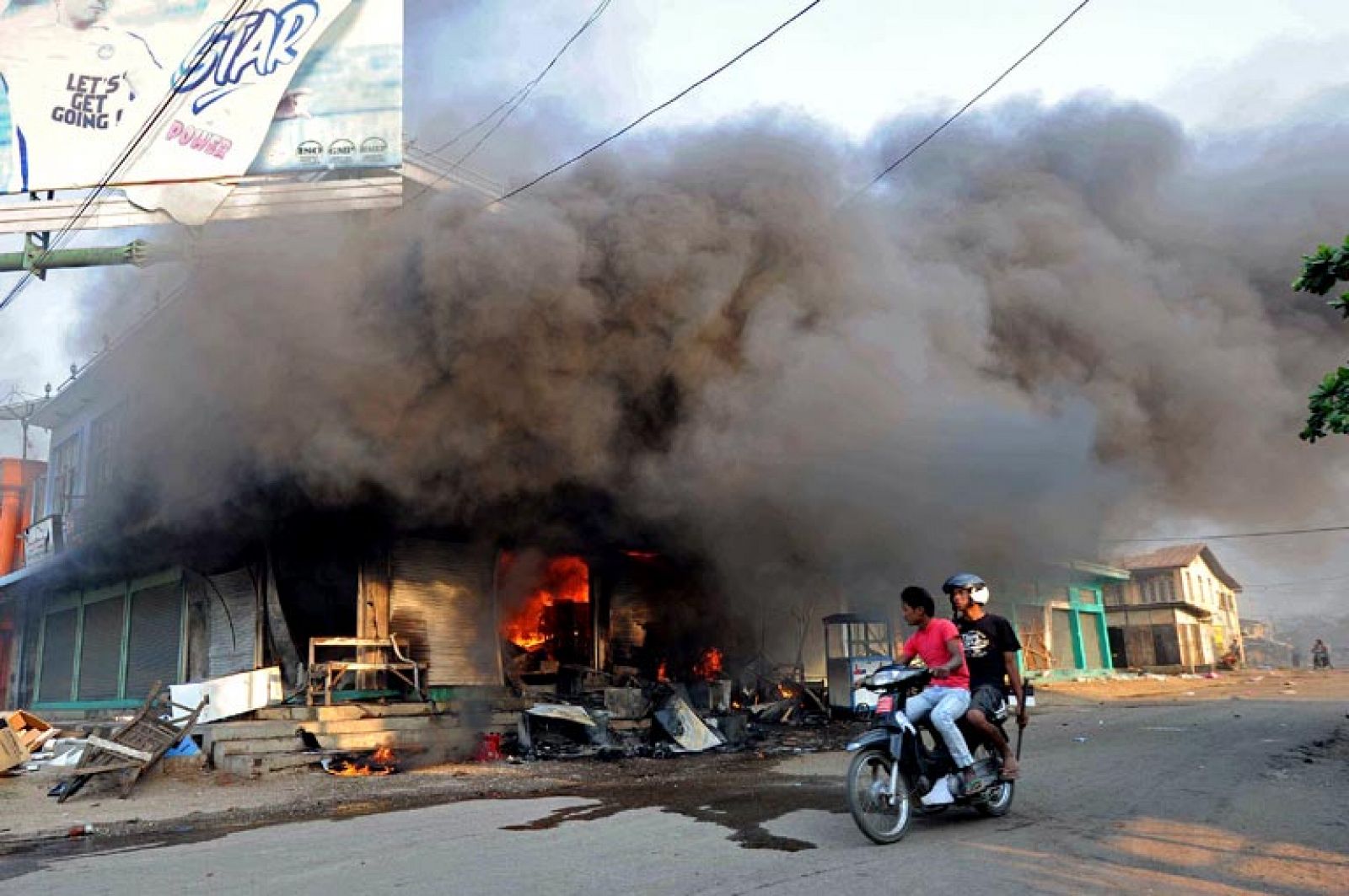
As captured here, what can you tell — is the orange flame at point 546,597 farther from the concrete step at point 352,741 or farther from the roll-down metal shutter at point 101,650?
the roll-down metal shutter at point 101,650

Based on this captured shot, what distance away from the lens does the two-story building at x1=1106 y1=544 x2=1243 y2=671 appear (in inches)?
1481

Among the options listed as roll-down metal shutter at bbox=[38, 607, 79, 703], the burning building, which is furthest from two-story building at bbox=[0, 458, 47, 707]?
the burning building

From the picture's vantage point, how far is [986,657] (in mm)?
5719

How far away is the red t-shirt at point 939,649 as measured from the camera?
5504mm

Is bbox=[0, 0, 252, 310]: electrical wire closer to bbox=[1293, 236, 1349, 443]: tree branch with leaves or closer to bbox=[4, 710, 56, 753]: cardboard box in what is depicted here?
bbox=[4, 710, 56, 753]: cardboard box

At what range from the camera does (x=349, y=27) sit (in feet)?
45.5

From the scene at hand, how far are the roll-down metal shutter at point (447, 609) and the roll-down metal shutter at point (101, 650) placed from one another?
7976 millimetres

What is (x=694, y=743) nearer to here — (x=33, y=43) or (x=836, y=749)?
(x=836, y=749)

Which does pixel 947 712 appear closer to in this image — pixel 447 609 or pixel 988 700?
pixel 988 700

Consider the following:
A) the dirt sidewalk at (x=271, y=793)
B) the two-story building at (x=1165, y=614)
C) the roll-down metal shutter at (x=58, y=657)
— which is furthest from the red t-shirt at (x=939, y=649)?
the two-story building at (x=1165, y=614)

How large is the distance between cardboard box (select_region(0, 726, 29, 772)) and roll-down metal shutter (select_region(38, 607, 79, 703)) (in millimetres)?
9870

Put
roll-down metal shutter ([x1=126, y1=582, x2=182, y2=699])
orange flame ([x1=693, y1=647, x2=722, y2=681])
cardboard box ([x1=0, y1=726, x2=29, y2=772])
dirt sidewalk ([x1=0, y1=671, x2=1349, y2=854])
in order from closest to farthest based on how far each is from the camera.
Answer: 1. dirt sidewalk ([x1=0, y1=671, x2=1349, y2=854])
2. cardboard box ([x1=0, y1=726, x2=29, y2=772])
3. roll-down metal shutter ([x1=126, y1=582, x2=182, y2=699])
4. orange flame ([x1=693, y1=647, x2=722, y2=681])

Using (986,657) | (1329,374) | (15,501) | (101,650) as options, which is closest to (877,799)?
(986,657)

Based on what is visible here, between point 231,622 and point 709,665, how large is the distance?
Result: 768 cm
